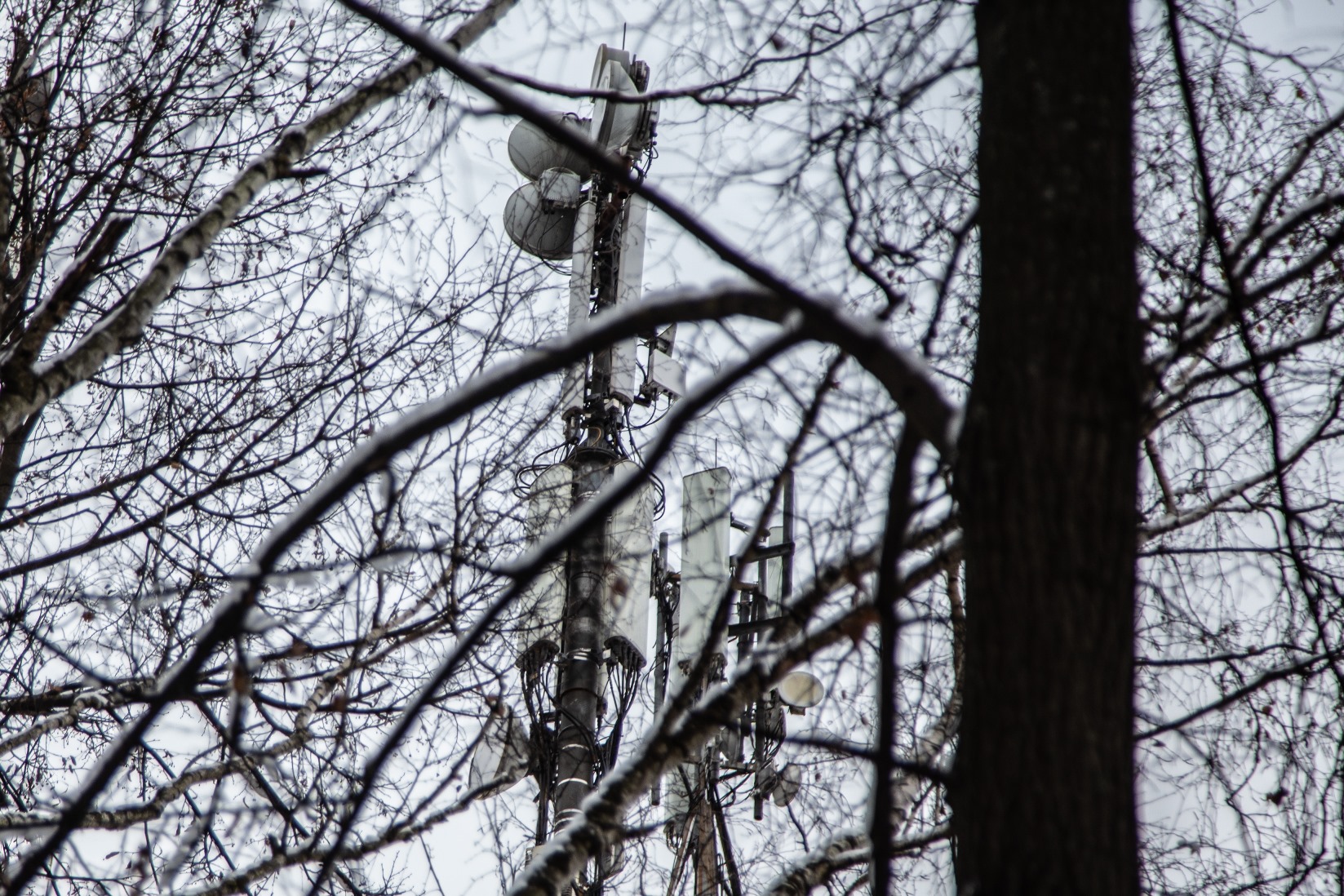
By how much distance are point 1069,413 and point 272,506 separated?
4.08m

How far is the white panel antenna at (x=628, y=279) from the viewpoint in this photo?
718 centimetres

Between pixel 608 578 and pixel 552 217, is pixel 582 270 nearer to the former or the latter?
pixel 552 217

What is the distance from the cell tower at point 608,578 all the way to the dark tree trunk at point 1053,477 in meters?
2.53

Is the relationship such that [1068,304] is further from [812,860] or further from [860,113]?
[812,860]

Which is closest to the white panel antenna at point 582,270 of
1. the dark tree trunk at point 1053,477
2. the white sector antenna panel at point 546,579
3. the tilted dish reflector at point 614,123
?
the tilted dish reflector at point 614,123

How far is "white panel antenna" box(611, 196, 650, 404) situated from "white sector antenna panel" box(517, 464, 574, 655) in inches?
28.5

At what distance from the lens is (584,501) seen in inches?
246

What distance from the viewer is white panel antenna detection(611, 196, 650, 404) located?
7180 millimetres

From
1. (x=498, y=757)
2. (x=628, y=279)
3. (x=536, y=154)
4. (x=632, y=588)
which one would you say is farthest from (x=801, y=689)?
(x=536, y=154)

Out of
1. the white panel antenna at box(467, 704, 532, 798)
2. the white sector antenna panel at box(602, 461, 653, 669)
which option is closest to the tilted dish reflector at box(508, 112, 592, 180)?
the white sector antenna panel at box(602, 461, 653, 669)

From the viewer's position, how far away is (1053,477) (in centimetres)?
183

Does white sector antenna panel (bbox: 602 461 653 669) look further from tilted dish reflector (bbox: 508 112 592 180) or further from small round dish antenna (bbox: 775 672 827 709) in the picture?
tilted dish reflector (bbox: 508 112 592 180)

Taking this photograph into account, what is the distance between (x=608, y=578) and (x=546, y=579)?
0.91m

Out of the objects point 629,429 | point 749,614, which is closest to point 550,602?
point 629,429
